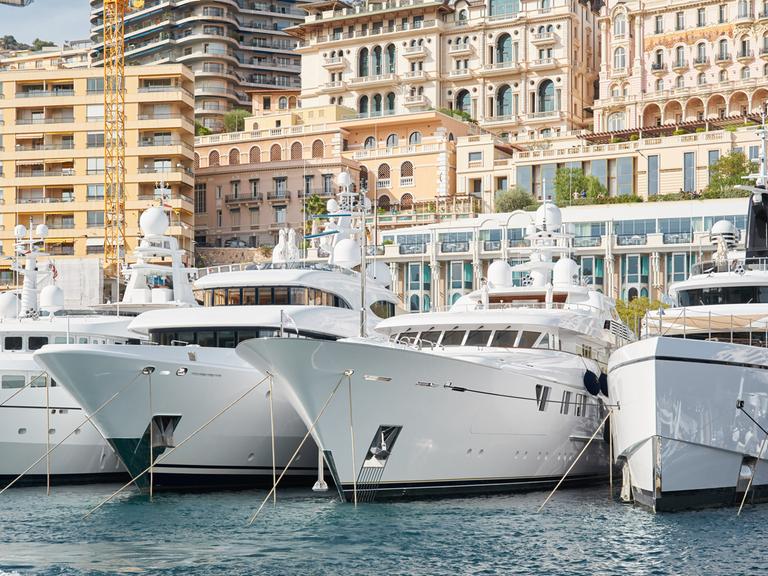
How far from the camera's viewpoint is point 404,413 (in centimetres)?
3019

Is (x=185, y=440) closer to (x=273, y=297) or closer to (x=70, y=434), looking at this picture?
(x=70, y=434)

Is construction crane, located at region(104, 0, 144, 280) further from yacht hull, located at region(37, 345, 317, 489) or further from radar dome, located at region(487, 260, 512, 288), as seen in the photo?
yacht hull, located at region(37, 345, 317, 489)

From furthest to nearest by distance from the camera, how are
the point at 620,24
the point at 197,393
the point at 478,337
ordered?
the point at 620,24 → the point at 478,337 → the point at 197,393

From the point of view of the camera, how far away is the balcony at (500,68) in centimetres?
11406

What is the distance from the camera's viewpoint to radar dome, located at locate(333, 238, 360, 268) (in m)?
40.9

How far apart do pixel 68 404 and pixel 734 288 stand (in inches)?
732

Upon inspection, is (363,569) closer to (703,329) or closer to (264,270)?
(703,329)


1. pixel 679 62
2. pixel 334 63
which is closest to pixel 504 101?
pixel 679 62

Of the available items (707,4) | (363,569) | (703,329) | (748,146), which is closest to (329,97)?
(707,4)

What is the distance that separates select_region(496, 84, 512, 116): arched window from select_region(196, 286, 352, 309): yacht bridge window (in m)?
79.0

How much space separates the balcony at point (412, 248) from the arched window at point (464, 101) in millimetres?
43064

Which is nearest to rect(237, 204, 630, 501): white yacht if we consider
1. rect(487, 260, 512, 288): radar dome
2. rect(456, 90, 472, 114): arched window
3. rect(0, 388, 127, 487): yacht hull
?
rect(487, 260, 512, 288): radar dome

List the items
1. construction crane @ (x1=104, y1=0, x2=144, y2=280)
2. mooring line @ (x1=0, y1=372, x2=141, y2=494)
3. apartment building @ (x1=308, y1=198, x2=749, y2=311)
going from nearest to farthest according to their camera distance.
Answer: mooring line @ (x1=0, y1=372, x2=141, y2=494) → apartment building @ (x1=308, y1=198, x2=749, y2=311) → construction crane @ (x1=104, y1=0, x2=144, y2=280)

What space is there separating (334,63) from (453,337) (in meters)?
90.3
